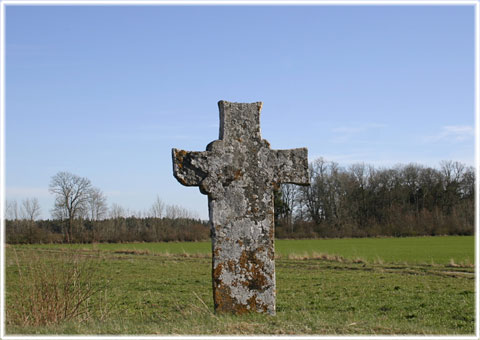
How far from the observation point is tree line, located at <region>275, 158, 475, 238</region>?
7656cm

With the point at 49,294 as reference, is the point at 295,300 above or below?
below

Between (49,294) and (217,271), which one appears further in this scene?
(49,294)

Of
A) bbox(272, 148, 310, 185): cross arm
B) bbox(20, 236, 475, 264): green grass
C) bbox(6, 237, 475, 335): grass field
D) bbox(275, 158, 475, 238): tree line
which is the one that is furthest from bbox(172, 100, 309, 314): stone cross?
bbox(275, 158, 475, 238): tree line

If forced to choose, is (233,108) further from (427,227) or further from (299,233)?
(427,227)

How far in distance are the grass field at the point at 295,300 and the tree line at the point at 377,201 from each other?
47.8 m

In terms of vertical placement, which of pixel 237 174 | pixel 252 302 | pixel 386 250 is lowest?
pixel 386 250

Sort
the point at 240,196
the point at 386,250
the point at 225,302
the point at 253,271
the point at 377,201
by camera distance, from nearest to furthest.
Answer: the point at 225,302, the point at 253,271, the point at 240,196, the point at 386,250, the point at 377,201

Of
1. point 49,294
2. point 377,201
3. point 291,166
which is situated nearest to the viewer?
point 49,294

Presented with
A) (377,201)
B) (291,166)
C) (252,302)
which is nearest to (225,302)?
(252,302)

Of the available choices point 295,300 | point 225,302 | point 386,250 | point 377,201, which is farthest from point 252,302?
point 377,201

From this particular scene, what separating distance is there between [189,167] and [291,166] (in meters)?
1.73

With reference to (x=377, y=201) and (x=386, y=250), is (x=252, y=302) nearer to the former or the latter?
(x=386, y=250)

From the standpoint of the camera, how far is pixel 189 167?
848 cm

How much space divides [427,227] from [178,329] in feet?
241
